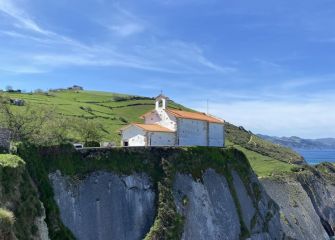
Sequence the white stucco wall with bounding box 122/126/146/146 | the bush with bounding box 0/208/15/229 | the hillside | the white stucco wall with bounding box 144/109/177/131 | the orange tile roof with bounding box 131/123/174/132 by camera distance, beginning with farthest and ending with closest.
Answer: the hillside < the white stucco wall with bounding box 144/109/177/131 < the orange tile roof with bounding box 131/123/174/132 < the white stucco wall with bounding box 122/126/146/146 < the bush with bounding box 0/208/15/229

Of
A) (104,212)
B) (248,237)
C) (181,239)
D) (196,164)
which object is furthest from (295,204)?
(104,212)

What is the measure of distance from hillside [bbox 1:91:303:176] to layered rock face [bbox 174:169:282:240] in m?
31.5

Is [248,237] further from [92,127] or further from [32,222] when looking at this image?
[32,222]

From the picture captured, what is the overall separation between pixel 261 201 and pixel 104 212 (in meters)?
31.3

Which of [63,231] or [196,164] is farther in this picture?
[196,164]

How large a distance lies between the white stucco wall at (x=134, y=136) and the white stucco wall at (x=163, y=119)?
529 centimetres

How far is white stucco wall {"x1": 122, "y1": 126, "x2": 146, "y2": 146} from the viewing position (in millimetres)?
63719

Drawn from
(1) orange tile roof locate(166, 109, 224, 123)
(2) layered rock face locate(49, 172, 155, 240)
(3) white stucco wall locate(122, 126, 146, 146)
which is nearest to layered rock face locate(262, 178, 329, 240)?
(1) orange tile roof locate(166, 109, 224, 123)

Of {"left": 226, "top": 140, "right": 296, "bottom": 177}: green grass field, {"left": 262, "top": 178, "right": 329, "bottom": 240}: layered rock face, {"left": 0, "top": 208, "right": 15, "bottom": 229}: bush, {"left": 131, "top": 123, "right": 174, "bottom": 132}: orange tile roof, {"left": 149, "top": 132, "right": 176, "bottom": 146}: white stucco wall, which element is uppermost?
{"left": 131, "top": 123, "right": 174, "bottom": 132}: orange tile roof

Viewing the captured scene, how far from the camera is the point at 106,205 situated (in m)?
46.9

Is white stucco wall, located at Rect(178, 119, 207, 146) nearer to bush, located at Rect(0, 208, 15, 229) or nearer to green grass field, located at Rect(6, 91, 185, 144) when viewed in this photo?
green grass field, located at Rect(6, 91, 185, 144)

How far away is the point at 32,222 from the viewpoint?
31578 millimetres

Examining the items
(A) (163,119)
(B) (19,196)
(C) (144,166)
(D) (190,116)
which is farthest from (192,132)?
(B) (19,196)

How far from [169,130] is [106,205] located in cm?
2162
